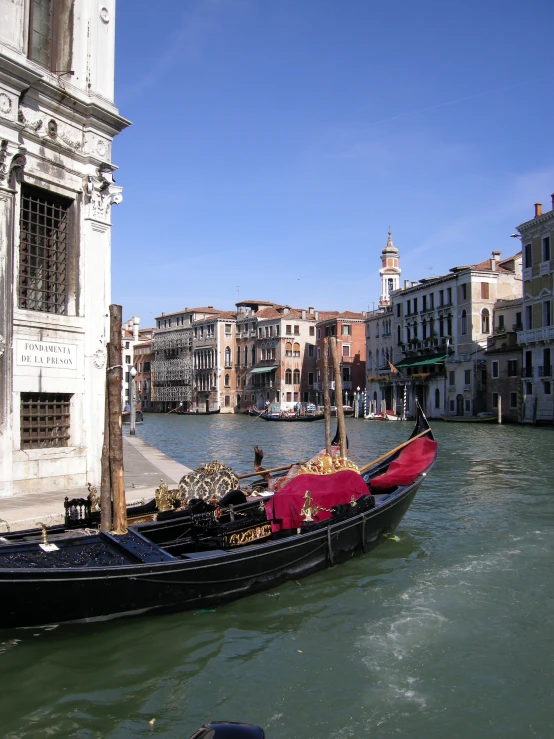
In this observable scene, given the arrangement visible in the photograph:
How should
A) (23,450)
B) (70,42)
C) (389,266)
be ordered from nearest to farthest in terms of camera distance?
(23,450), (70,42), (389,266)

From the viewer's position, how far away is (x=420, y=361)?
42.7 metres

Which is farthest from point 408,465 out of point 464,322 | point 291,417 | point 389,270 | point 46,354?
point 389,270

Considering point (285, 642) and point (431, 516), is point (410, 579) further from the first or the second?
point (431, 516)

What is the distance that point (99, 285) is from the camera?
918 centimetres

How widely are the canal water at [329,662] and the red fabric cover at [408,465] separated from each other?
1200 millimetres

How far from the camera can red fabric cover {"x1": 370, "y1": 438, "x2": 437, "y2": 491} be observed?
27.7 feet

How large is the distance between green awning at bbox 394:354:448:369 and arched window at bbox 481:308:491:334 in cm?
Answer: 290

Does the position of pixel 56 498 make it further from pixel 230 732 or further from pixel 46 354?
pixel 230 732

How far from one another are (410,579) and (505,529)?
2.60 metres

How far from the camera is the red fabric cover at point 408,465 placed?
8430 millimetres

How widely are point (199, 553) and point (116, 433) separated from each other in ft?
4.11

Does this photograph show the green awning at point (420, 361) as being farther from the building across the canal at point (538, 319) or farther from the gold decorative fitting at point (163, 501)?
the gold decorative fitting at point (163, 501)

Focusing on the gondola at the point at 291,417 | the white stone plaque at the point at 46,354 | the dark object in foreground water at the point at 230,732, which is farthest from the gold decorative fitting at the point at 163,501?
the gondola at the point at 291,417

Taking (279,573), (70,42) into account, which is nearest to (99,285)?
(70,42)
